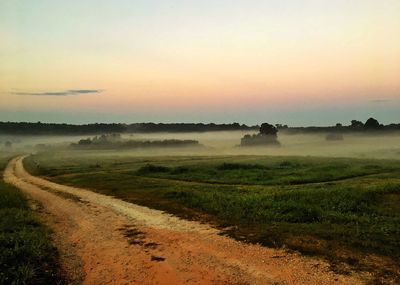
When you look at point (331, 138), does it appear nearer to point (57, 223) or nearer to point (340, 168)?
point (340, 168)

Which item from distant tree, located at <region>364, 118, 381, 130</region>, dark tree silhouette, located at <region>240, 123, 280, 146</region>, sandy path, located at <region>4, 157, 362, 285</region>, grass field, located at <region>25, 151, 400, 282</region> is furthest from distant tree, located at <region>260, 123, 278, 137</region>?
sandy path, located at <region>4, 157, 362, 285</region>

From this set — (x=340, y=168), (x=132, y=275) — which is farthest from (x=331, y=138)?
(x=132, y=275)

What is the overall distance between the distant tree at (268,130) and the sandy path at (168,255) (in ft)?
407

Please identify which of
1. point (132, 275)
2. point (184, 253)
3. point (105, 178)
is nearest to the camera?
point (132, 275)

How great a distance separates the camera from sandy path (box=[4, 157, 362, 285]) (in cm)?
1213

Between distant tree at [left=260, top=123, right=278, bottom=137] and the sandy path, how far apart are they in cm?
12397

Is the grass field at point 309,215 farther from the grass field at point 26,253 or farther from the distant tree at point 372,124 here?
the distant tree at point 372,124

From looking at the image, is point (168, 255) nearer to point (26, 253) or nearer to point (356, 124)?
point (26, 253)

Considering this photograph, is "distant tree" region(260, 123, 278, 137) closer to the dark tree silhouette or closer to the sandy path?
the dark tree silhouette

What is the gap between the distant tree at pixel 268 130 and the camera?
143m

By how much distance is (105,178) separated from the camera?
143 ft

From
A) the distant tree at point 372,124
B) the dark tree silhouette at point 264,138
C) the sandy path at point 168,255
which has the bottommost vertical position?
the sandy path at point 168,255

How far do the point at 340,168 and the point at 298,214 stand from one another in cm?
2953

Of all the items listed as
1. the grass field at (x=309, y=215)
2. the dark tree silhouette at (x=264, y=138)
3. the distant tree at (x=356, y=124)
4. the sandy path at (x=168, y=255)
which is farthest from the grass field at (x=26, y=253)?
the distant tree at (x=356, y=124)
